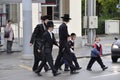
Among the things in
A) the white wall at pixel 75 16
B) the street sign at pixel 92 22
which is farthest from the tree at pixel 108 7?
the white wall at pixel 75 16

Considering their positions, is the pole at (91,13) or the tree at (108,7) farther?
the tree at (108,7)

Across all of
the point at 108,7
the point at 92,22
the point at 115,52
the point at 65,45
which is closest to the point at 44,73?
the point at 65,45

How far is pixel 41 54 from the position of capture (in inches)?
→ 645

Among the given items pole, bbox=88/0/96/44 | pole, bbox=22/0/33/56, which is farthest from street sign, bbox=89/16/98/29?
pole, bbox=22/0/33/56

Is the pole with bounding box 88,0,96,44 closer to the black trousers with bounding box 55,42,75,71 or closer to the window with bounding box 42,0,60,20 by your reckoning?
the window with bounding box 42,0,60,20

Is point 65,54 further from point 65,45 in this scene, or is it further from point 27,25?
point 27,25

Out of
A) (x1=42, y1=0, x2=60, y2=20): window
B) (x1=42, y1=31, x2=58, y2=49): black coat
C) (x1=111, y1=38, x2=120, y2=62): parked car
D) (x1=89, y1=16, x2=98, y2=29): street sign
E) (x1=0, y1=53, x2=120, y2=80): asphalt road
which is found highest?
(x1=42, y1=0, x2=60, y2=20): window

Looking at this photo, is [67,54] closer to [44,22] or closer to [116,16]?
[44,22]

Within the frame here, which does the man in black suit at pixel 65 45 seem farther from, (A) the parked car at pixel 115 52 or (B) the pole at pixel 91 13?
(B) the pole at pixel 91 13

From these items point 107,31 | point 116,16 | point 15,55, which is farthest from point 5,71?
point 116,16

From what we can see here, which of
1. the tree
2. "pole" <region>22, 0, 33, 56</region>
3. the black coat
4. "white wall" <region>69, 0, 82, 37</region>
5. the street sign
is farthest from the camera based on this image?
the tree

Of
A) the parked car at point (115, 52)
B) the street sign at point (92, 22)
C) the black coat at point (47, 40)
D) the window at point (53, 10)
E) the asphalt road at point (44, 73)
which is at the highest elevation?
the window at point (53, 10)

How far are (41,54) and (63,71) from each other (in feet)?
4.14

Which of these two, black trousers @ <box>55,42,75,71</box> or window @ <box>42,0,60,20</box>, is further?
window @ <box>42,0,60,20</box>
